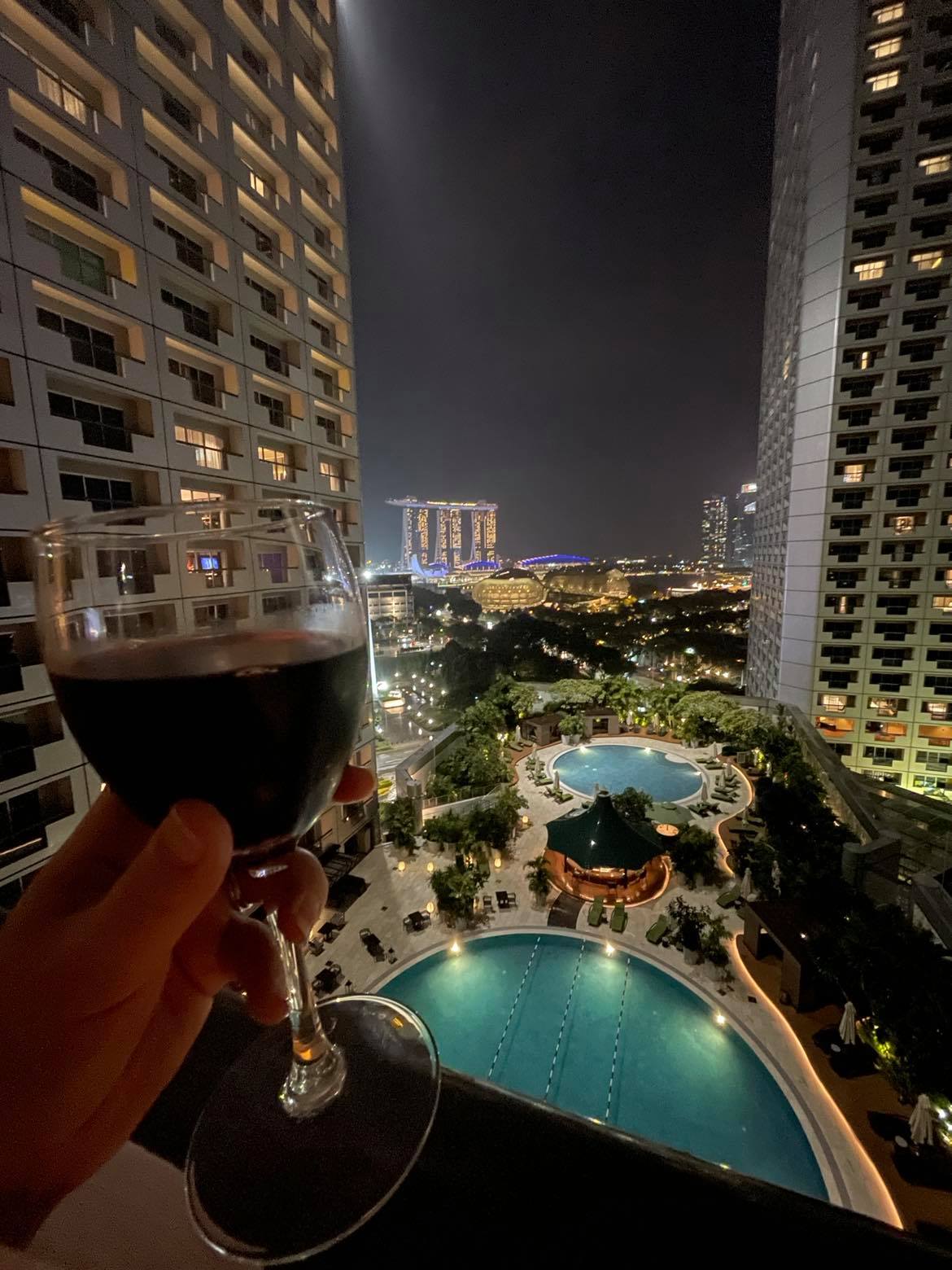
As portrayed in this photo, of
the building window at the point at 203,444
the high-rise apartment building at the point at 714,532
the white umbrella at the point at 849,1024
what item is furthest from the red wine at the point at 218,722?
the high-rise apartment building at the point at 714,532

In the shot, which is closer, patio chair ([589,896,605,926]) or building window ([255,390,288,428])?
patio chair ([589,896,605,926])

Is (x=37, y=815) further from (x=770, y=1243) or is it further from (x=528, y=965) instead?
(x=770, y=1243)

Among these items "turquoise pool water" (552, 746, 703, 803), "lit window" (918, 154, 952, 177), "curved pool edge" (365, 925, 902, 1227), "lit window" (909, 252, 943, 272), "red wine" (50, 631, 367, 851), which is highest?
"lit window" (918, 154, 952, 177)

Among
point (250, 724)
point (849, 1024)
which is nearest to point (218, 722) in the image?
point (250, 724)

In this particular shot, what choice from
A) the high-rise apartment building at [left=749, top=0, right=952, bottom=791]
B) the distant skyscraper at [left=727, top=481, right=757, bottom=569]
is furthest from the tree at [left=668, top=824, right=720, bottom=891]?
the distant skyscraper at [left=727, top=481, right=757, bottom=569]

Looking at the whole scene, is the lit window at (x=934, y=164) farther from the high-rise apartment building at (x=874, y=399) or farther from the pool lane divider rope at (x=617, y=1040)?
the pool lane divider rope at (x=617, y=1040)

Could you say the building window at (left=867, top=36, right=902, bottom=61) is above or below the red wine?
above

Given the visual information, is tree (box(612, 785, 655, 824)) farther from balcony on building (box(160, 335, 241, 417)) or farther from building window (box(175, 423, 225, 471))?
balcony on building (box(160, 335, 241, 417))
